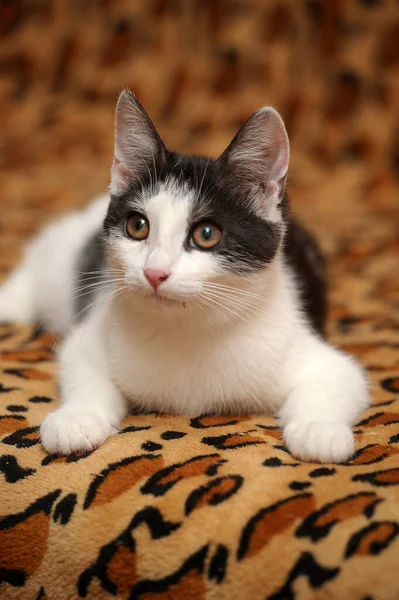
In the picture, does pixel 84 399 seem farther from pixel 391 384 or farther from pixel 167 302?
pixel 391 384

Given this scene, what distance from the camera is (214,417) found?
1.24 m

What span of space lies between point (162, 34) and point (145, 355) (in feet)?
7.68

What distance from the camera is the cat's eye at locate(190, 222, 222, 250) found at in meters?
1.10

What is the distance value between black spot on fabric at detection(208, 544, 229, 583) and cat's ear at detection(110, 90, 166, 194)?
71 centimetres

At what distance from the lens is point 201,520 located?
882 millimetres

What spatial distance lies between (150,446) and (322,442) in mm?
284

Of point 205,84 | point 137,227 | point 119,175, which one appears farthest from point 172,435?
point 205,84

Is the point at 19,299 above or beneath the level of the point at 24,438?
above

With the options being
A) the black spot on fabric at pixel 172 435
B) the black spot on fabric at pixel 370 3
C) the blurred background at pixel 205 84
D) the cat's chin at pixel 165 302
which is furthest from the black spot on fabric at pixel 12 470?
the black spot on fabric at pixel 370 3

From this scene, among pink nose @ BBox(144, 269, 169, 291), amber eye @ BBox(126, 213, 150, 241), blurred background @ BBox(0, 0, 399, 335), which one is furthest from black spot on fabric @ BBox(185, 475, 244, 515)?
blurred background @ BBox(0, 0, 399, 335)

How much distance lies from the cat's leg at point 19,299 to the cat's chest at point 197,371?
2.56ft

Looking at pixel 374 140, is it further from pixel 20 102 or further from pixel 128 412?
pixel 128 412

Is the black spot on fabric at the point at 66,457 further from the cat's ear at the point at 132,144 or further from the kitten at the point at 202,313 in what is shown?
the cat's ear at the point at 132,144

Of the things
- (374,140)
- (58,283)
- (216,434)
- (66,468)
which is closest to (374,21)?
(374,140)
